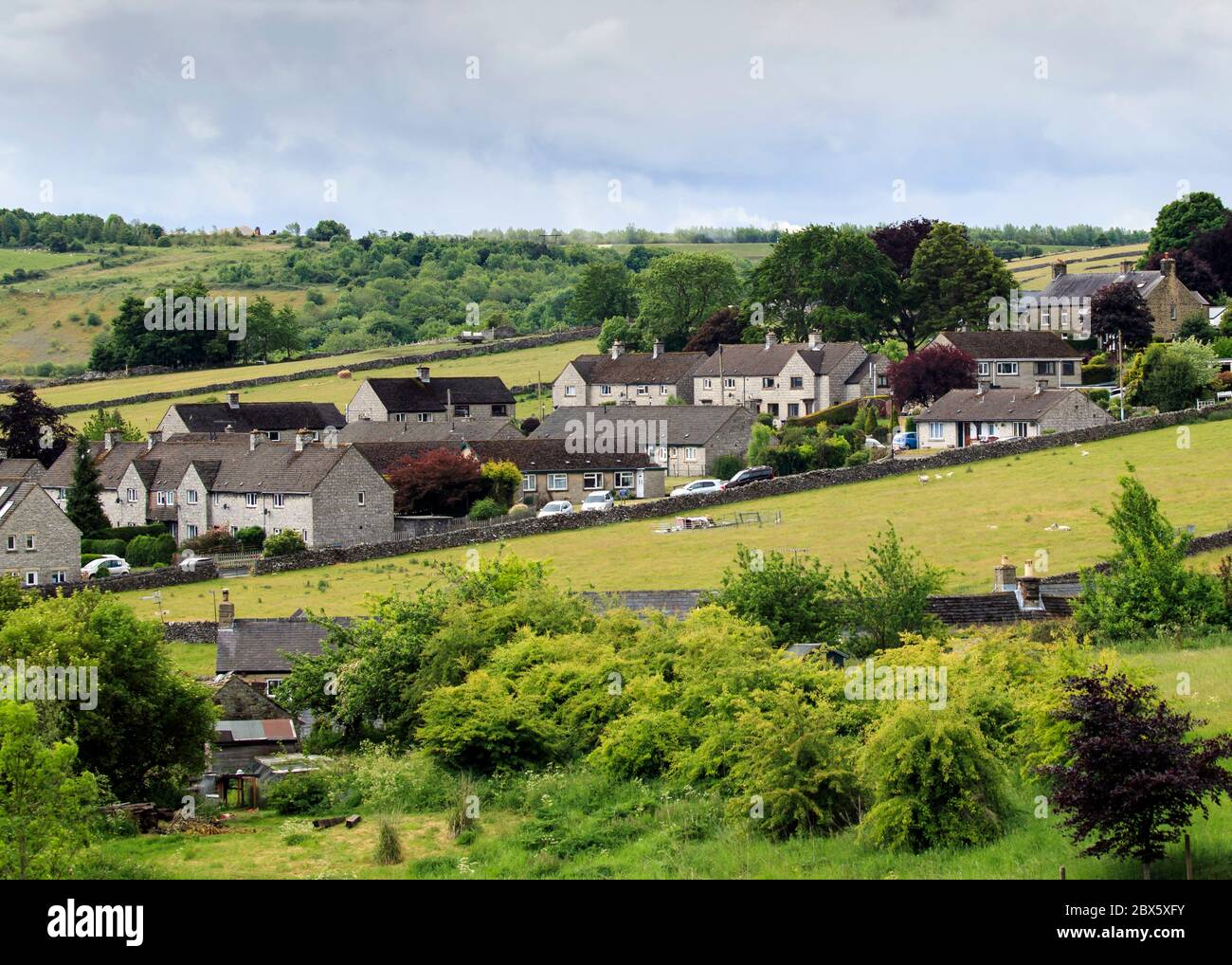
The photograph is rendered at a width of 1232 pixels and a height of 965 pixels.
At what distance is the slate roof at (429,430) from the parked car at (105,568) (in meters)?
23.7

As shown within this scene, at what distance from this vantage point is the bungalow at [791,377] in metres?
96.2

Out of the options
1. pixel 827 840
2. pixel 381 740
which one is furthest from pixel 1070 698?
pixel 381 740

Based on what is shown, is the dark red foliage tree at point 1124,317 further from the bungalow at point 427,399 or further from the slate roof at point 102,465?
the slate roof at point 102,465

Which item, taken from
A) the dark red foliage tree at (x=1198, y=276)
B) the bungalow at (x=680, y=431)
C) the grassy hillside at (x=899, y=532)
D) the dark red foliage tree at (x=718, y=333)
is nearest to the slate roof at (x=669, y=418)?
the bungalow at (x=680, y=431)

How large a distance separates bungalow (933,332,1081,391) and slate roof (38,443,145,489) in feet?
149

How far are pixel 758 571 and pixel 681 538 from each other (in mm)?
21246

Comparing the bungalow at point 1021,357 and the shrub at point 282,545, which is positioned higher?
the bungalow at point 1021,357

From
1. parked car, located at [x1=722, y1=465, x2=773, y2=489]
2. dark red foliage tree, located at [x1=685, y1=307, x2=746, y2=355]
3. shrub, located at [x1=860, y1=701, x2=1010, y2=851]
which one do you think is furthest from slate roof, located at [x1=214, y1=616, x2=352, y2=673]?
dark red foliage tree, located at [x1=685, y1=307, x2=746, y2=355]

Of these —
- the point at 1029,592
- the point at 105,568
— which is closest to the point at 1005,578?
the point at 1029,592

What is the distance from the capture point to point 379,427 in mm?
93875

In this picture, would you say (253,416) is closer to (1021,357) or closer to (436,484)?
Result: (436,484)

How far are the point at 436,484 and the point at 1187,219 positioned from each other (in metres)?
73.9

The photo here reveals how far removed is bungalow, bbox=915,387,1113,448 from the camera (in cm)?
7788

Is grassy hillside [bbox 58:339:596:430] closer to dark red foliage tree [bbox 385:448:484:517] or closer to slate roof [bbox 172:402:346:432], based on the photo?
slate roof [bbox 172:402:346:432]
